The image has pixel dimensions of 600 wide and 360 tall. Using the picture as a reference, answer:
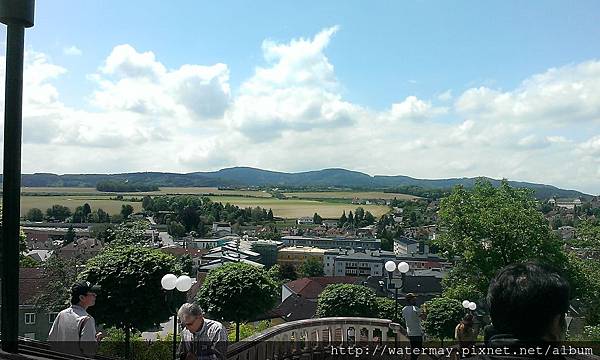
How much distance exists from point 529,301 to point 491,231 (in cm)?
2277

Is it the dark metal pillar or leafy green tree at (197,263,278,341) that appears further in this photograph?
leafy green tree at (197,263,278,341)

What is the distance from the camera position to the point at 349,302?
1203 cm

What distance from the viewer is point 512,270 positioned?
1.60m

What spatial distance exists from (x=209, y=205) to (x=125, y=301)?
359 feet

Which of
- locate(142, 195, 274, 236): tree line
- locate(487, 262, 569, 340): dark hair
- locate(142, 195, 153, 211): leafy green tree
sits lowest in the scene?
locate(142, 195, 274, 236): tree line

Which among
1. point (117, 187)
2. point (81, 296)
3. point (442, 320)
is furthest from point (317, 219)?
point (81, 296)

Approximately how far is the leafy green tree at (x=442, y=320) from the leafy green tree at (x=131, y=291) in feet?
A: 21.6

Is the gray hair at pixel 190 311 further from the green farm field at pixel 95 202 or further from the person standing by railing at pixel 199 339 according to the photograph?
the green farm field at pixel 95 202

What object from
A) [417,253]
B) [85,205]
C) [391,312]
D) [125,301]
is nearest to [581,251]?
[391,312]

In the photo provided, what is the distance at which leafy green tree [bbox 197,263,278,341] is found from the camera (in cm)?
1209

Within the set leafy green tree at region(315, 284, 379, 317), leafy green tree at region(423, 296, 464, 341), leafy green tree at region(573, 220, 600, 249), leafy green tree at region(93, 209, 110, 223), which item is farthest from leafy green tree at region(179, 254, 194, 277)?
leafy green tree at region(93, 209, 110, 223)

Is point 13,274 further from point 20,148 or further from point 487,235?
point 487,235

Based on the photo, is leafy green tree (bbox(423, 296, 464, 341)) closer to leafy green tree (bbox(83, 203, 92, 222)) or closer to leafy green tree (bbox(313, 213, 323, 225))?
leafy green tree (bbox(83, 203, 92, 222))

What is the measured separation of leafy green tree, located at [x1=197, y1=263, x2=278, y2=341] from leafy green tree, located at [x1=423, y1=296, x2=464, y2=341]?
14.0ft
